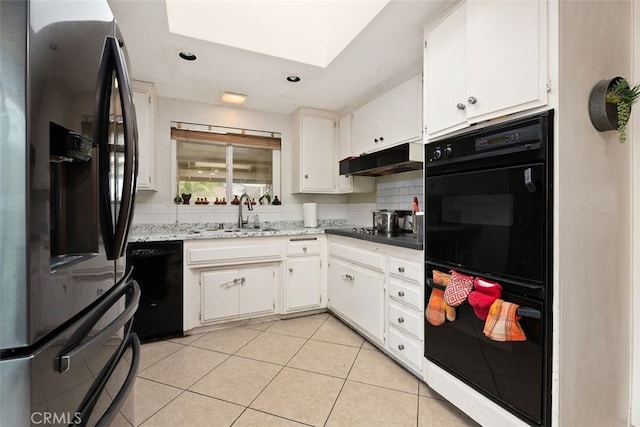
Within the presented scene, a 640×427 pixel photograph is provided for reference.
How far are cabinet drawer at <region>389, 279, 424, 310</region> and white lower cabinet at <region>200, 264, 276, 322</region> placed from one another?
1276 mm

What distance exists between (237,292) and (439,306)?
1.84 m

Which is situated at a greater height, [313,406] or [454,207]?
[454,207]

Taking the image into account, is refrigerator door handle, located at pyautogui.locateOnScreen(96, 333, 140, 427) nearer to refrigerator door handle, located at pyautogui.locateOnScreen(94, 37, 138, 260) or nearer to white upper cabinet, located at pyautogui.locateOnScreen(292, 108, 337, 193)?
refrigerator door handle, located at pyautogui.locateOnScreen(94, 37, 138, 260)

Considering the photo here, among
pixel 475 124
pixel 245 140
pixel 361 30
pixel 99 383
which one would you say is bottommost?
pixel 99 383

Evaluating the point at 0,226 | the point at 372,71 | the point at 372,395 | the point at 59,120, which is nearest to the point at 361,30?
the point at 372,71

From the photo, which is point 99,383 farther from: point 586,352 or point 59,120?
point 586,352

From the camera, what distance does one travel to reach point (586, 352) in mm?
1247

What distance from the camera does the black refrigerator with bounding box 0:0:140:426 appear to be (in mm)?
496

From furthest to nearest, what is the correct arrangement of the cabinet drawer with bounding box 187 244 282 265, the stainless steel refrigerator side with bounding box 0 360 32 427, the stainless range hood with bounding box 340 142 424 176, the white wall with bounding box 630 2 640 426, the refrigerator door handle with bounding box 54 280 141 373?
1. the cabinet drawer with bounding box 187 244 282 265
2. the stainless range hood with bounding box 340 142 424 176
3. the white wall with bounding box 630 2 640 426
4. the refrigerator door handle with bounding box 54 280 141 373
5. the stainless steel refrigerator side with bounding box 0 360 32 427

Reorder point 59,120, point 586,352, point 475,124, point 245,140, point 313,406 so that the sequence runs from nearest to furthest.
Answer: point 59,120 < point 586,352 < point 475,124 < point 313,406 < point 245,140

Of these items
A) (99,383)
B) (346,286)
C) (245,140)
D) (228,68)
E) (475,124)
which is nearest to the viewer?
(99,383)

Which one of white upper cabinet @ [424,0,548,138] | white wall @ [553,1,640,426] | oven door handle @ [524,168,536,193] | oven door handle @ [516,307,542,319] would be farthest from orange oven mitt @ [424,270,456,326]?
white upper cabinet @ [424,0,548,138]

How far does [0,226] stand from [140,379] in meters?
1.89

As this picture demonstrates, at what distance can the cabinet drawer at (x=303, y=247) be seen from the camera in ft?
9.59
